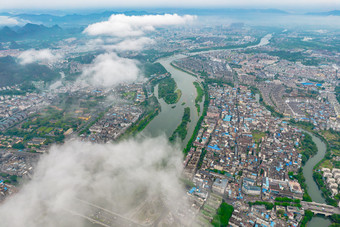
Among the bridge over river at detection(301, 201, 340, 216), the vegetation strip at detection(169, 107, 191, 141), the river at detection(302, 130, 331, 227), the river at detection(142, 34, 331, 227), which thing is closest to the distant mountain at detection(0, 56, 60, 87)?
the river at detection(142, 34, 331, 227)

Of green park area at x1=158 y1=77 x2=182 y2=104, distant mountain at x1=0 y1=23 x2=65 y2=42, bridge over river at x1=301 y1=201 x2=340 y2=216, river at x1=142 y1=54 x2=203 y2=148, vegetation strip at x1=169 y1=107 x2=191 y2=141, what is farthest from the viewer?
distant mountain at x1=0 y1=23 x2=65 y2=42

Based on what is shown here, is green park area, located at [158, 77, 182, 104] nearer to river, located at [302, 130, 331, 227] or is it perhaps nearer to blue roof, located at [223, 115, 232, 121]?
blue roof, located at [223, 115, 232, 121]

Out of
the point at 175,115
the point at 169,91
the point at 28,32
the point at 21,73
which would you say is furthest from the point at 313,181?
the point at 28,32

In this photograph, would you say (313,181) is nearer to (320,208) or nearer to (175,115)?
(320,208)

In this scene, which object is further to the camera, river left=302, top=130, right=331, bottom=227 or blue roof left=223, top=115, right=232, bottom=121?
blue roof left=223, top=115, right=232, bottom=121

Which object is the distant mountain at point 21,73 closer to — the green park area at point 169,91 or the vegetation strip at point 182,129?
the green park area at point 169,91

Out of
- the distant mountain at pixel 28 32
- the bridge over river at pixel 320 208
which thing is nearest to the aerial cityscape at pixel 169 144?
the bridge over river at pixel 320 208
